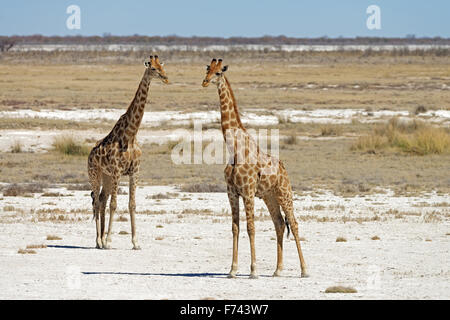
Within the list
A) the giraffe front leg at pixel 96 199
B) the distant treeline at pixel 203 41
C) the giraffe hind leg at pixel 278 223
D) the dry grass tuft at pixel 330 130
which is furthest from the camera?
the distant treeline at pixel 203 41

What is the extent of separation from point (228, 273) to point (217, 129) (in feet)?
75.5

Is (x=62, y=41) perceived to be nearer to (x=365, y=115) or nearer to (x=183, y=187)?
(x=365, y=115)

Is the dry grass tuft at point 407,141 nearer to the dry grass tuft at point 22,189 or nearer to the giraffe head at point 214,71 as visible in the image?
the dry grass tuft at point 22,189

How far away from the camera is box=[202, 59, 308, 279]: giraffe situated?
438 inches

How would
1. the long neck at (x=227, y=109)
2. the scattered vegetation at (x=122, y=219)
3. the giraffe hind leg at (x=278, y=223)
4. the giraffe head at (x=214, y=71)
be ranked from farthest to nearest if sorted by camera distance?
the scattered vegetation at (x=122, y=219), the giraffe hind leg at (x=278, y=223), the long neck at (x=227, y=109), the giraffe head at (x=214, y=71)

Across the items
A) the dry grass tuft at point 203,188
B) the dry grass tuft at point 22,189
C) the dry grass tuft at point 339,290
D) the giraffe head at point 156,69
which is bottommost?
the dry grass tuft at point 203,188

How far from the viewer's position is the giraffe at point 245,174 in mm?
11117

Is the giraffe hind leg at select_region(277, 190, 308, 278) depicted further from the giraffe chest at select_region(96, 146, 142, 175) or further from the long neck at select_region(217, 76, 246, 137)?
the giraffe chest at select_region(96, 146, 142, 175)

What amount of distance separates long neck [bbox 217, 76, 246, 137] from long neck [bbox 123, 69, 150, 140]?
242 centimetres

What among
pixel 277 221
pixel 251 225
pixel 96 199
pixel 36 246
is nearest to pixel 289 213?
pixel 277 221

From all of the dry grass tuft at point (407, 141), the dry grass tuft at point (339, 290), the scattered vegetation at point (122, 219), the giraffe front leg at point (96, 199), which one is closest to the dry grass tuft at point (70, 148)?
the dry grass tuft at point (407, 141)

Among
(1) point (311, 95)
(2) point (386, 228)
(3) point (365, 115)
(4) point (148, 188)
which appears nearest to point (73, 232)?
(2) point (386, 228)

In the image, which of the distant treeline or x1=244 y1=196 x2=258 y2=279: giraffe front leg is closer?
x1=244 y1=196 x2=258 y2=279: giraffe front leg

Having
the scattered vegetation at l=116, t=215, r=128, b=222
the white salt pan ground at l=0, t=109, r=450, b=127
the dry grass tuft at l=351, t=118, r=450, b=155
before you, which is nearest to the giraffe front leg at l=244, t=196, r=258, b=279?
the scattered vegetation at l=116, t=215, r=128, b=222
